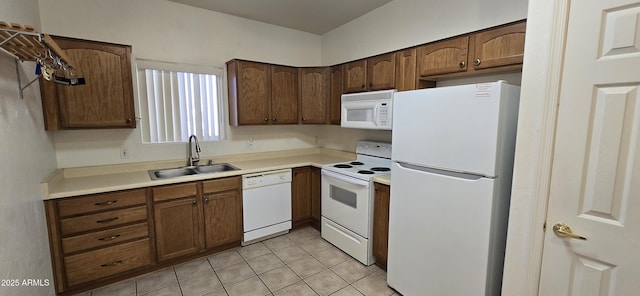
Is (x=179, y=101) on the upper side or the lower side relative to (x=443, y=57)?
lower

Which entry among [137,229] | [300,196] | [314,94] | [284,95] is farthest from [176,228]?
[314,94]

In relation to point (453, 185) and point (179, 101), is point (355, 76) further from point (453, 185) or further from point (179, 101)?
point (179, 101)

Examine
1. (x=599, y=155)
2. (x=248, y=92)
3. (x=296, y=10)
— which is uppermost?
(x=296, y=10)

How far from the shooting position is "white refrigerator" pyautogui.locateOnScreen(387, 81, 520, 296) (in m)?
1.52

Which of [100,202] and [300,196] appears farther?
[300,196]

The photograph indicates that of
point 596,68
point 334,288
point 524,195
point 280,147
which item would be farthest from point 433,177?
point 280,147

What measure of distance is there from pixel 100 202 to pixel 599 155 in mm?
3115

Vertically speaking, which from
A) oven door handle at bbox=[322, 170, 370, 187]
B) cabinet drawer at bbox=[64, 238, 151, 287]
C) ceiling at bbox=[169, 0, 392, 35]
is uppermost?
ceiling at bbox=[169, 0, 392, 35]

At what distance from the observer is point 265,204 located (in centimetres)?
295

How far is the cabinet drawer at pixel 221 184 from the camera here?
2560 millimetres

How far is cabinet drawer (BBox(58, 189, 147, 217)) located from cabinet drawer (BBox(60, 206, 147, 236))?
0.15 ft

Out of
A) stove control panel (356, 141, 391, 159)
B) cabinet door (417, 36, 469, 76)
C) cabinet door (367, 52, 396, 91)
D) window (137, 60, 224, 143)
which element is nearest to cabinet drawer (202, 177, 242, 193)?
window (137, 60, 224, 143)

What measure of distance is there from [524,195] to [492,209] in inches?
8.6

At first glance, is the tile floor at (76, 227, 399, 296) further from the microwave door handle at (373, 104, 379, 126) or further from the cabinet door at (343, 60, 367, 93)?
the cabinet door at (343, 60, 367, 93)
